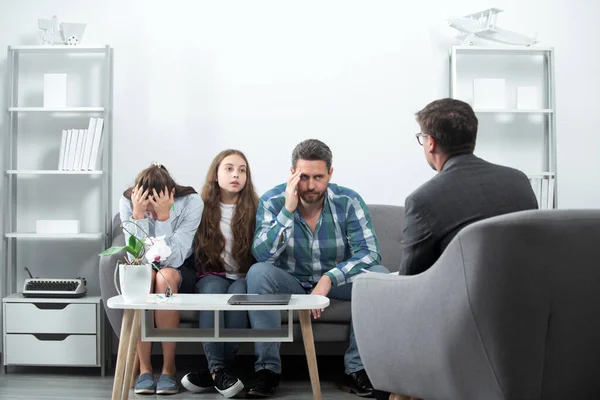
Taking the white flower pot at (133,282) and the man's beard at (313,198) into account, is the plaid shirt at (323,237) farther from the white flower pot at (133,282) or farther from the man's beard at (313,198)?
the white flower pot at (133,282)

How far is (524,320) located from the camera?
183 cm

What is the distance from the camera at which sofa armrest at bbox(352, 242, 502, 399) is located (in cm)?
189

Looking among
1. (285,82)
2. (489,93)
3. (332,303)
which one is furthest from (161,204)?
(489,93)

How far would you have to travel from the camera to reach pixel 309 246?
11.3ft

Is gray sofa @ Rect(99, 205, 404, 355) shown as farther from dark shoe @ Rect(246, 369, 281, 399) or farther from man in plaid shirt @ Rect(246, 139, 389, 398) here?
dark shoe @ Rect(246, 369, 281, 399)

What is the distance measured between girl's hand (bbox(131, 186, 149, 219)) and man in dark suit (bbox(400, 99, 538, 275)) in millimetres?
1635

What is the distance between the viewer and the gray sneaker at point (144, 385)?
3.24m

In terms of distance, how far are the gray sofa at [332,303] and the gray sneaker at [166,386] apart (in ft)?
0.90

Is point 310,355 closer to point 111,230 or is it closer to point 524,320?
point 524,320

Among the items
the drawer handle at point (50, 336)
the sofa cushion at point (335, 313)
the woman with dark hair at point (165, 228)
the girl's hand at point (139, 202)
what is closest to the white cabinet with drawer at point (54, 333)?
the drawer handle at point (50, 336)

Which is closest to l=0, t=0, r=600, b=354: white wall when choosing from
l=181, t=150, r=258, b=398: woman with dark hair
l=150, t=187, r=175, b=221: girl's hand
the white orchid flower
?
l=181, t=150, r=258, b=398: woman with dark hair

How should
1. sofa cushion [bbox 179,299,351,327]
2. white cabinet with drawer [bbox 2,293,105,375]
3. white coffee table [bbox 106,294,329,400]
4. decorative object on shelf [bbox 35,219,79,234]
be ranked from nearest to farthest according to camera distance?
1. white coffee table [bbox 106,294,329,400]
2. sofa cushion [bbox 179,299,351,327]
3. white cabinet with drawer [bbox 2,293,105,375]
4. decorative object on shelf [bbox 35,219,79,234]

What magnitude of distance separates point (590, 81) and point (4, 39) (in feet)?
11.5

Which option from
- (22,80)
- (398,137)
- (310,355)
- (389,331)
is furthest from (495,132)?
(22,80)
